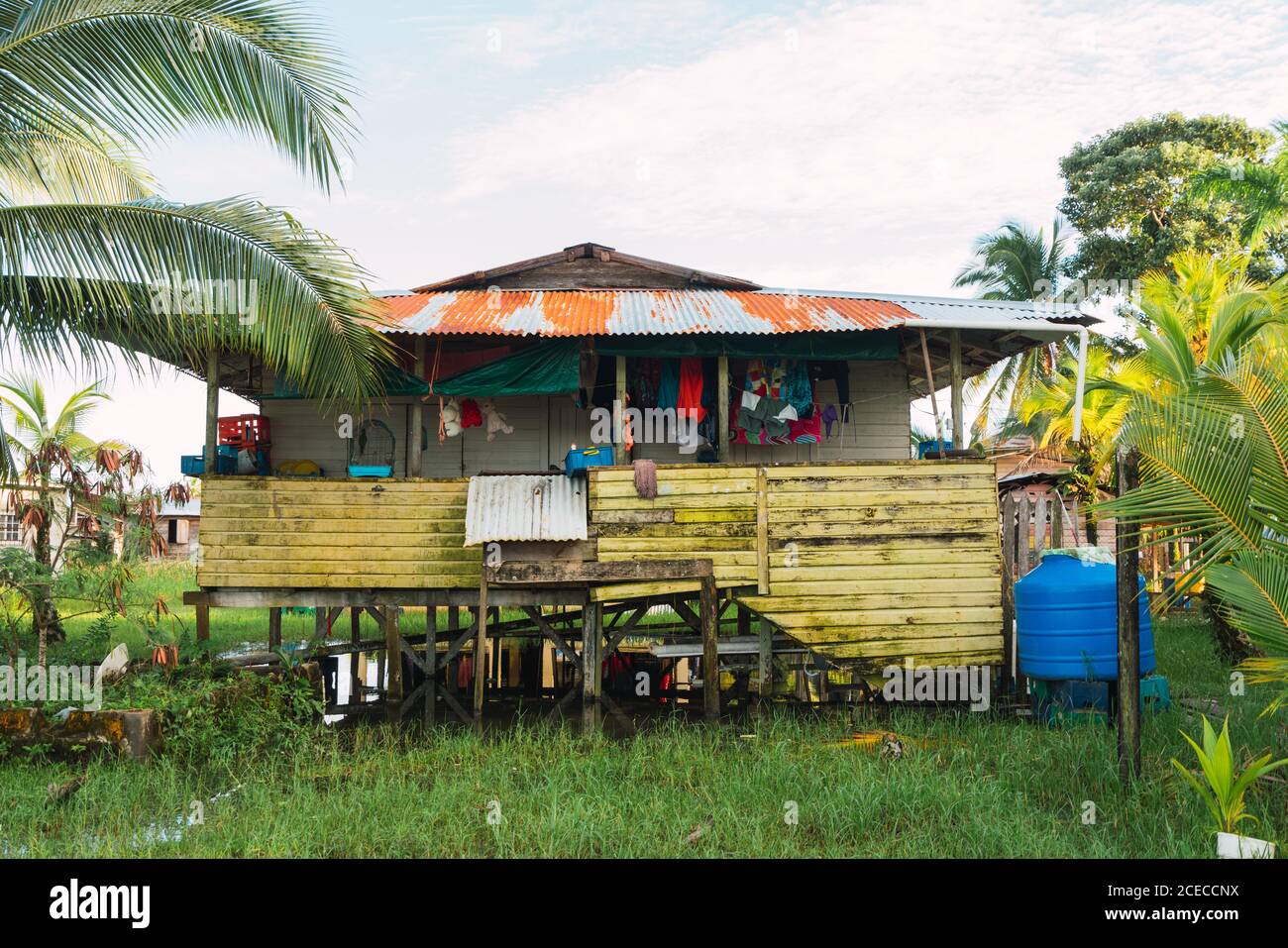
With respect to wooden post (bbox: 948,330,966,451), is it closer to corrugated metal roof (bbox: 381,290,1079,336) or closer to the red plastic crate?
corrugated metal roof (bbox: 381,290,1079,336)

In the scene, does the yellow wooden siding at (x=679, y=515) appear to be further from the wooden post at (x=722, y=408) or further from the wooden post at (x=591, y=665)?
the wooden post at (x=591, y=665)

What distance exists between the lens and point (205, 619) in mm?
12711

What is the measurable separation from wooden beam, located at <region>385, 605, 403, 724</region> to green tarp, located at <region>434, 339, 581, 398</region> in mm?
2896

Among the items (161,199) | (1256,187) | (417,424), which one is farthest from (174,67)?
(1256,187)

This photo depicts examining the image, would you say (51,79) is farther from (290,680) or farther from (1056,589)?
(1056,589)

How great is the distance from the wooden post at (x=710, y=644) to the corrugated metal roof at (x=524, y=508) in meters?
1.55

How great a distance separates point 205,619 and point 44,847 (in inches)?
279

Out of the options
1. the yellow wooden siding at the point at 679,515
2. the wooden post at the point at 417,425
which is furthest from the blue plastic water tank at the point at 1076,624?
the wooden post at the point at 417,425

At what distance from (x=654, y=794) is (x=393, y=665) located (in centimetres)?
552

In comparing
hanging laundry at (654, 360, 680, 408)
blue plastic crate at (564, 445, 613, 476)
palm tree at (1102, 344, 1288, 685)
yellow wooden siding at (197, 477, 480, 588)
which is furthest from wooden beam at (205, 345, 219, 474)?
palm tree at (1102, 344, 1288, 685)

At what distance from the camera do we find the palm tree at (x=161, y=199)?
6.30 metres

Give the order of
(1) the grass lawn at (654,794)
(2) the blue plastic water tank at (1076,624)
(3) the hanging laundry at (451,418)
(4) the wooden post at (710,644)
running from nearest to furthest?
(1) the grass lawn at (654,794) < (2) the blue plastic water tank at (1076,624) < (4) the wooden post at (710,644) < (3) the hanging laundry at (451,418)

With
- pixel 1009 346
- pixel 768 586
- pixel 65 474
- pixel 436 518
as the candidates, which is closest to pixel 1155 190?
A: pixel 1009 346

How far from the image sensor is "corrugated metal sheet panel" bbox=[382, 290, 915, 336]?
1001 centimetres
